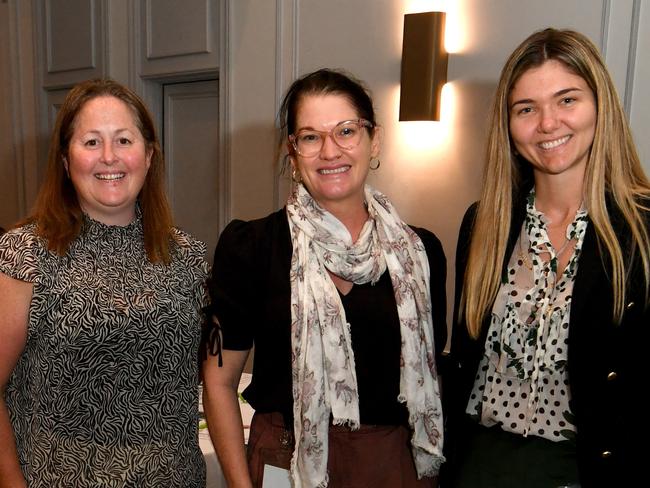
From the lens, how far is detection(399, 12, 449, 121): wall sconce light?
110 inches

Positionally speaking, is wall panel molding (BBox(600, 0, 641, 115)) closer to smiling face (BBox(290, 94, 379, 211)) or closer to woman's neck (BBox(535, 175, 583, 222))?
woman's neck (BBox(535, 175, 583, 222))

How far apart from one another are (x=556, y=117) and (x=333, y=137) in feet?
1.72

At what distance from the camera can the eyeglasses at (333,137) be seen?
1586 mm

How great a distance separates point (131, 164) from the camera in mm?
1563

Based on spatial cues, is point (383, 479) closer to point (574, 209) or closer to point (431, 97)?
point (574, 209)

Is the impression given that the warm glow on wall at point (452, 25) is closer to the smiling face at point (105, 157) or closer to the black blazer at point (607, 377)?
the black blazer at point (607, 377)

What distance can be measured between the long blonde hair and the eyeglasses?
0.35m

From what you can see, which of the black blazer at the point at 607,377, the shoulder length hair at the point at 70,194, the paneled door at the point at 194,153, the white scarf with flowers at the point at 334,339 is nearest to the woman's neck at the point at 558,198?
the black blazer at the point at 607,377

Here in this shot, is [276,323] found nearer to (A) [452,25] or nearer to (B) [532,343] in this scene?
(B) [532,343]

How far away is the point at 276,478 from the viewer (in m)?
1.61

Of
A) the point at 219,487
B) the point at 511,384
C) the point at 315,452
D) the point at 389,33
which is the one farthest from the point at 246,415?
the point at 389,33

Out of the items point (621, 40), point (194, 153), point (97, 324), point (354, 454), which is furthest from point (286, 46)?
point (354, 454)

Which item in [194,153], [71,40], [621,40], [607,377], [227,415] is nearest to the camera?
[607,377]

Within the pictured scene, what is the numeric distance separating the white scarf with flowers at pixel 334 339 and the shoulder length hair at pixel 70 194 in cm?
35
